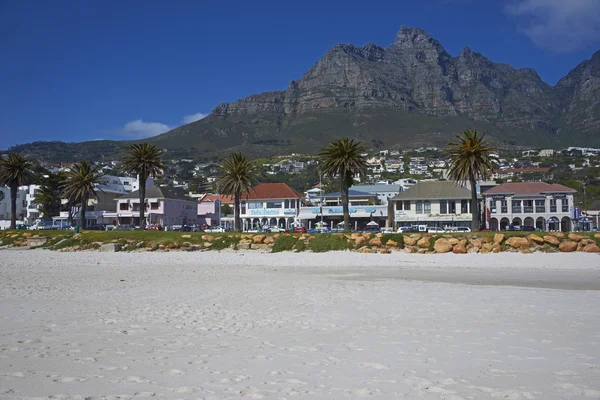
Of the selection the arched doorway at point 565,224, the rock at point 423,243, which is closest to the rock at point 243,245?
the rock at point 423,243

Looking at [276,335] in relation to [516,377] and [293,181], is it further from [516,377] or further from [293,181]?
[293,181]

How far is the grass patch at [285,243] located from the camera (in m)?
37.6

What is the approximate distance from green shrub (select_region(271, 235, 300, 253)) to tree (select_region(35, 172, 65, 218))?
68133 mm

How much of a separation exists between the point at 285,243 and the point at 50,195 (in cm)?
7273

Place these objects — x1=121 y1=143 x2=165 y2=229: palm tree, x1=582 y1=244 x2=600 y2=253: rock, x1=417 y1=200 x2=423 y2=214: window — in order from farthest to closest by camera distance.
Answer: x1=417 y1=200 x2=423 y2=214: window → x1=121 y1=143 x2=165 y2=229: palm tree → x1=582 y1=244 x2=600 y2=253: rock

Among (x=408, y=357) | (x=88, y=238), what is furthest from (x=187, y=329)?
(x=88, y=238)

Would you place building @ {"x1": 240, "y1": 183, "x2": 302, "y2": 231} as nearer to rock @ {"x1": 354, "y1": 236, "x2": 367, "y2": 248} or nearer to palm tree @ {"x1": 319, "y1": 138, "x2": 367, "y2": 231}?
palm tree @ {"x1": 319, "y1": 138, "x2": 367, "y2": 231}

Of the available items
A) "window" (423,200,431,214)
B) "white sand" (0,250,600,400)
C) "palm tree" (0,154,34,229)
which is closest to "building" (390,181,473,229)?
"window" (423,200,431,214)

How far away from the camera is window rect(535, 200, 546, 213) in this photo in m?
72.4

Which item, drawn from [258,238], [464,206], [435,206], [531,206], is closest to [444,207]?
[435,206]

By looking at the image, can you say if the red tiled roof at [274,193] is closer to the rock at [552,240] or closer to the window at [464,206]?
the window at [464,206]

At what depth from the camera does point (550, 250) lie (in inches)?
1276

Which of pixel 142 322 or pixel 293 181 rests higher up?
pixel 293 181

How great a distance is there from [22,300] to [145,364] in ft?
29.0
